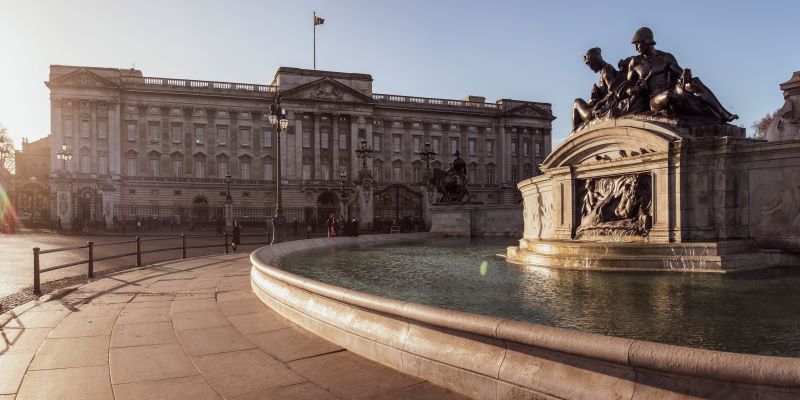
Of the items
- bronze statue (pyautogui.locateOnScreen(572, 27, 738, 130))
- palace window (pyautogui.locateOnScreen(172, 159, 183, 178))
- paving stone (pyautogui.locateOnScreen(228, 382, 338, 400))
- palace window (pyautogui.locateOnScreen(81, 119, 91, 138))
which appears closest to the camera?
paving stone (pyautogui.locateOnScreen(228, 382, 338, 400))

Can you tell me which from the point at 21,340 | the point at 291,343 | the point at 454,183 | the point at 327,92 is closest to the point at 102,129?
the point at 327,92

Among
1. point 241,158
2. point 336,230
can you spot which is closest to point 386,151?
point 241,158

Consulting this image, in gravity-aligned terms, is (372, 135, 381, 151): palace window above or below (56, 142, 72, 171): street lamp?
above

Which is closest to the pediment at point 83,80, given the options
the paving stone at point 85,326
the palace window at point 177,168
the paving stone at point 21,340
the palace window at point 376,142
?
the palace window at point 177,168

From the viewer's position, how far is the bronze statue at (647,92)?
843cm

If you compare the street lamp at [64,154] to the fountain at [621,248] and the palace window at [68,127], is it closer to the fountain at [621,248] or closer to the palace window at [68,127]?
the palace window at [68,127]

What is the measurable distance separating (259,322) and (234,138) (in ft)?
203

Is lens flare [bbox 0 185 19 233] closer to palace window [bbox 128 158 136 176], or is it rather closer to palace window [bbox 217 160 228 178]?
palace window [bbox 128 158 136 176]

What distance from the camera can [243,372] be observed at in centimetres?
431

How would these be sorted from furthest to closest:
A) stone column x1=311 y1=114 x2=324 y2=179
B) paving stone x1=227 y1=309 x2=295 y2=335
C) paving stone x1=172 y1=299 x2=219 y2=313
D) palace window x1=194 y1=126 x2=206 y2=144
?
stone column x1=311 y1=114 x2=324 y2=179 → palace window x1=194 y1=126 x2=206 y2=144 → paving stone x1=172 y1=299 x2=219 y2=313 → paving stone x1=227 y1=309 x2=295 y2=335

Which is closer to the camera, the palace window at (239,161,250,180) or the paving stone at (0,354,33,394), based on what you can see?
the paving stone at (0,354,33,394)

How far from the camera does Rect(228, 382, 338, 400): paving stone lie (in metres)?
3.70

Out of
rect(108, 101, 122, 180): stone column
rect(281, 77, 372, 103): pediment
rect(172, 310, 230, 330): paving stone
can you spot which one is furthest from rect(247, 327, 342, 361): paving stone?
rect(108, 101, 122, 180): stone column

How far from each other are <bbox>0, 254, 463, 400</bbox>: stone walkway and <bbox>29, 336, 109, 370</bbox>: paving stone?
10 mm
